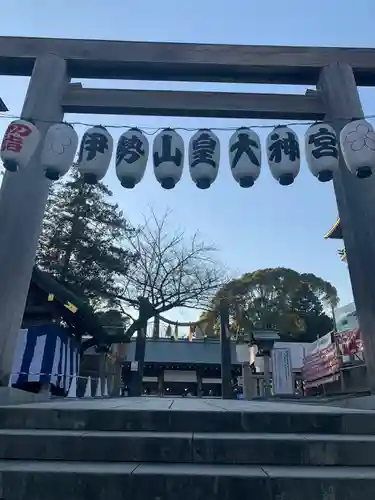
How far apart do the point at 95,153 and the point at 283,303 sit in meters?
25.2

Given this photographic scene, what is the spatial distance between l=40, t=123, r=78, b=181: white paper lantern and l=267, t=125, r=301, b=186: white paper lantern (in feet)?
9.67

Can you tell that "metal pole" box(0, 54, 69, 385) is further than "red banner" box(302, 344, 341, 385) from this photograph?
No

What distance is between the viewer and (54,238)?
17406 millimetres

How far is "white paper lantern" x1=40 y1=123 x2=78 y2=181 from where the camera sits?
5688 millimetres

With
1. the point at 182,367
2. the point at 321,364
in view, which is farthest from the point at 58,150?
the point at 182,367

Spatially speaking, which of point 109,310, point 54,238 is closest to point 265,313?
point 109,310

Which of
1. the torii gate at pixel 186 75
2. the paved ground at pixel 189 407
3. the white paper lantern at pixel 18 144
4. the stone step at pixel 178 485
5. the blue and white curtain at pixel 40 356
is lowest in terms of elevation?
the stone step at pixel 178 485

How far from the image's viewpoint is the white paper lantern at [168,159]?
590 cm

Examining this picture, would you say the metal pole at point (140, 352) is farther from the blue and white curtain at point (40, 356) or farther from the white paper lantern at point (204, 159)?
the white paper lantern at point (204, 159)

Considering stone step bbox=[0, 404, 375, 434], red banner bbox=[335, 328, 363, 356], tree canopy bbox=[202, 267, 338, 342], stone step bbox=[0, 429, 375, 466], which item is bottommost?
stone step bbox=[0, 429, 375, 466]

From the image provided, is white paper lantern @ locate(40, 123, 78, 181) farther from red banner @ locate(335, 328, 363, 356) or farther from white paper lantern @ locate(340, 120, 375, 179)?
red banner @ locate(335, 328, 363, 356)

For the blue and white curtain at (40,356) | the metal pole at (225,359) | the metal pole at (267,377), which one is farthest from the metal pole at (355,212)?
the metal pole at (225,359)

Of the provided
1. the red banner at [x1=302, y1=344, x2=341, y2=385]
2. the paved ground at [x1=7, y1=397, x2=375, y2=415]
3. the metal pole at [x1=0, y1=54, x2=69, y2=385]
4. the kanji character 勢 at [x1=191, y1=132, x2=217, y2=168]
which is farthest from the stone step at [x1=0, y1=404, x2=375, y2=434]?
the red banner at [x1=302, y1=344, x2=341, y2=385]

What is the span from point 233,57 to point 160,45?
48.6 inches
